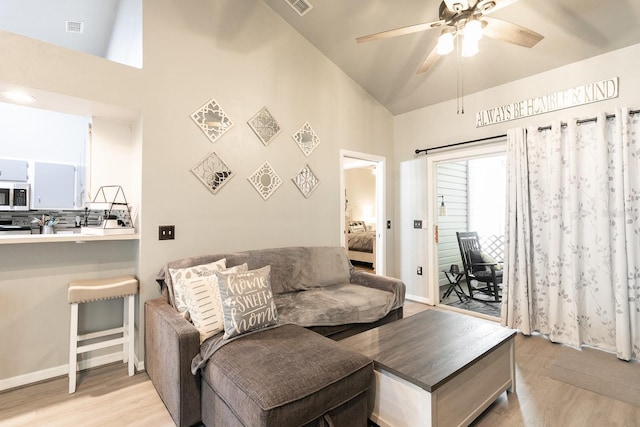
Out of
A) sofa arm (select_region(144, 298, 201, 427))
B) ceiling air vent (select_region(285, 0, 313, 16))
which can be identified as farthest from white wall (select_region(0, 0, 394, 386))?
sofa arm (select_region(144, 298, 201, 427))

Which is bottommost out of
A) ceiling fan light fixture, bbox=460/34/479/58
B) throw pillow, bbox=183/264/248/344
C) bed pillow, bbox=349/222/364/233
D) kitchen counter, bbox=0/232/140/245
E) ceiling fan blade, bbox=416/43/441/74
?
throw pillow, bbox=183/264/248/344

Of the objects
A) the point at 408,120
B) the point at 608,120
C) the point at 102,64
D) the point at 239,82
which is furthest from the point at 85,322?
the point at 608,120

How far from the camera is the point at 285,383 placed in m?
1.31

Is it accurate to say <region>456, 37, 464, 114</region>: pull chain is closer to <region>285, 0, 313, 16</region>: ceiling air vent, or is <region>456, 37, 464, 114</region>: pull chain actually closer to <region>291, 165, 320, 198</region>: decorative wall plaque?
<region>285, 0, 313, 16</region>: ceiling air vent

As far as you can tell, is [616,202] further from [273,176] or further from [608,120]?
[273,176]

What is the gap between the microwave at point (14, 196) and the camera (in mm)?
3559

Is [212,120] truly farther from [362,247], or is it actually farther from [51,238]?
[362,247]

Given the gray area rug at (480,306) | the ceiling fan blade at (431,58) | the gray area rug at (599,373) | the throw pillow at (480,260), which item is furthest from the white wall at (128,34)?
the throw pillow at (480,260)

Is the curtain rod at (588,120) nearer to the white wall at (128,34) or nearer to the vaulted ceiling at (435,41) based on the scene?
the vaulted ceiling at (435,41)

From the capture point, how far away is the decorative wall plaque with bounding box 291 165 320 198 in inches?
133

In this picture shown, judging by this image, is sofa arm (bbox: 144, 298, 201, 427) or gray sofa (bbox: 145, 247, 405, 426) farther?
sofa arm (bbox: 144, 298, 201, 427)

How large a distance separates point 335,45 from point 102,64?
2348 mm

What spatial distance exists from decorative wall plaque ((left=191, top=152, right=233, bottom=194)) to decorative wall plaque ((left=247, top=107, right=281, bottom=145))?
1.68ft

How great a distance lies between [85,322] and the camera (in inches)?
94.5
